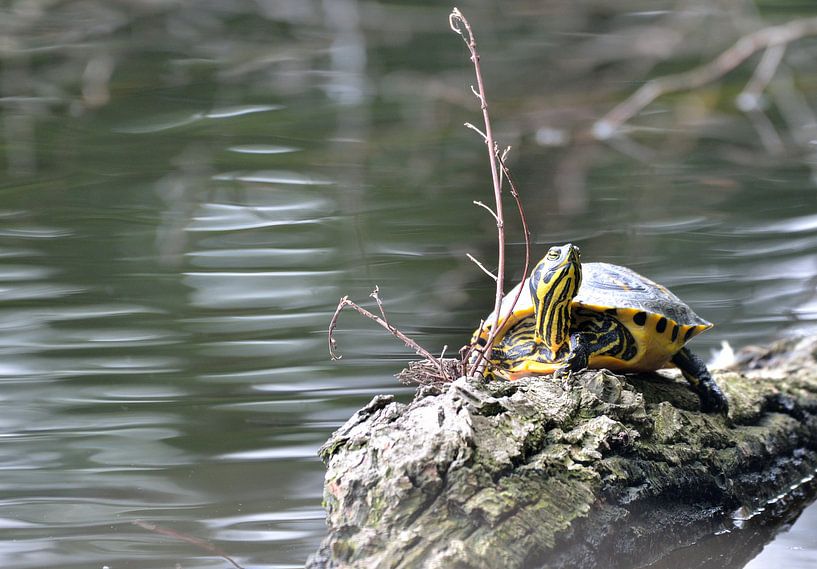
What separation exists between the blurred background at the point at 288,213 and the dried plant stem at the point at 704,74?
0.60ft

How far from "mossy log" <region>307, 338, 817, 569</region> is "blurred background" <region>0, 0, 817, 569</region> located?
279 millimetres

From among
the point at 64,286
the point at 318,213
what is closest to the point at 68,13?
the point at 318,213

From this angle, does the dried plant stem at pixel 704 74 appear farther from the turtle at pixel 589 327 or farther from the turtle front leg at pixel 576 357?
the turtle front leg at pixel 576 357

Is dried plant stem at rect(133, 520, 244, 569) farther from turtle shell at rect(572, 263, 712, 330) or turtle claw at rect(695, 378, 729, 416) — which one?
turtle claw at rect(695, 378, 729, 416)

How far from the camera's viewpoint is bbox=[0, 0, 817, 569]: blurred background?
2713 millimetres

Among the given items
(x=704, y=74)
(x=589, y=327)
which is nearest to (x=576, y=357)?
(x=589, y=327)

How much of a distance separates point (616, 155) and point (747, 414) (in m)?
4.87

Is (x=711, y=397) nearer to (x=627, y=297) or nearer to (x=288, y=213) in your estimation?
(x=627, y=297)

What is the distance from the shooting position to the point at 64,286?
13.3ft

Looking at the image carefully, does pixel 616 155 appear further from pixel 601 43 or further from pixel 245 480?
pixel 245 480

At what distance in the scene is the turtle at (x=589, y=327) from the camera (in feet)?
6.88

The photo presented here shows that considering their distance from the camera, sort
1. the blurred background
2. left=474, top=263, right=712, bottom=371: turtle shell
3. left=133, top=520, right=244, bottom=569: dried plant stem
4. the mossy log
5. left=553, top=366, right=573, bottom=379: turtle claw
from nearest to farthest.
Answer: the mossy log
left=133, top=520, right=244, bottom=569: dried plant stem
left=553, top=366, right=573, bottom=379: turtle claw
left=474, top=263, right=712, bottom=371: turtle shell
the blurred background

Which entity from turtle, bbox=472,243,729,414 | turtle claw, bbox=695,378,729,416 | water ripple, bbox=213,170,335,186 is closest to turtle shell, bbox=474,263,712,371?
turtle, bbox=472,243,729,414

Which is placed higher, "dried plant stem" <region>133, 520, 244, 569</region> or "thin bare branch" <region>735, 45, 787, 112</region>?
"thin bare branch" <region>735, 45, 787, 112</region>
